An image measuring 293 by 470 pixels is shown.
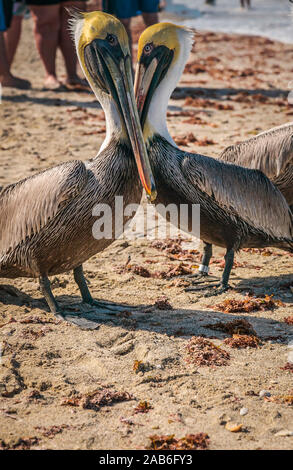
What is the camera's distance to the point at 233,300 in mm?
4426

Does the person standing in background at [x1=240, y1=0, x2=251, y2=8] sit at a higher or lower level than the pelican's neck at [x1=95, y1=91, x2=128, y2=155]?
higher

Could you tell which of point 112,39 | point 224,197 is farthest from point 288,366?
point 112,39

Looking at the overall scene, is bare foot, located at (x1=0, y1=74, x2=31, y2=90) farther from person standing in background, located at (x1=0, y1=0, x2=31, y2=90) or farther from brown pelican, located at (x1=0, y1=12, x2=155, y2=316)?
brown pelican, located at (x1=0, y1=12, x2=155, y2=316)

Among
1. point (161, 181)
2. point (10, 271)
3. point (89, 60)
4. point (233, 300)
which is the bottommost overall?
point (233, 300)

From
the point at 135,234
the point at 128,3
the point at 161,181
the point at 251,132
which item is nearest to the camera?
the point at 161,181

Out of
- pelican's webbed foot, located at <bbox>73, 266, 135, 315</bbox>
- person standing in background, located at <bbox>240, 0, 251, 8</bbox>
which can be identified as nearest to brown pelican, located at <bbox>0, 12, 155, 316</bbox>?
pelican's webbed foot, located at <bbox>73, 266, 135, 315</bbox>

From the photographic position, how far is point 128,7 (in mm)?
9742

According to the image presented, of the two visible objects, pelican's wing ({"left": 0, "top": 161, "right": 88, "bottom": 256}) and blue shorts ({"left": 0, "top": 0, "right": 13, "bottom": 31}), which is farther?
blue shorts ({"left": 0, "top": 0, "right": 13, "bottom": 31})

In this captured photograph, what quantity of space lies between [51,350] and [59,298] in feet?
2.65

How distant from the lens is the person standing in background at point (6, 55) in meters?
9.54

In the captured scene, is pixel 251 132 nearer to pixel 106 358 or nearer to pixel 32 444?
Result: pixel 106 358

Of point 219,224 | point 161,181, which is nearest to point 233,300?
point 219,224

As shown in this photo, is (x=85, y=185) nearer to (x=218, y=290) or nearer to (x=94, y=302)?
(x=94, y=302)

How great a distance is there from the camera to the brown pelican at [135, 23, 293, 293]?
14.2 feet
